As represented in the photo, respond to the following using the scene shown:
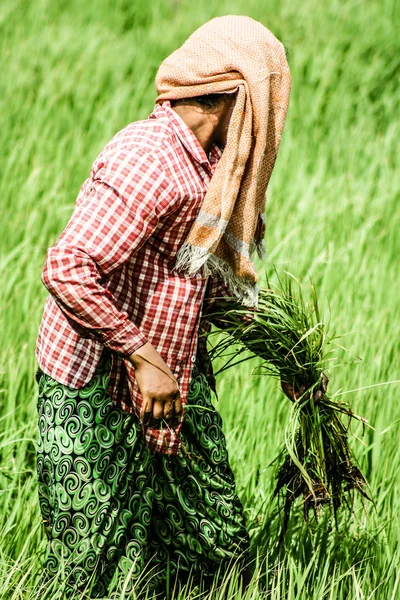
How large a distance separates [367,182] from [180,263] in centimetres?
265

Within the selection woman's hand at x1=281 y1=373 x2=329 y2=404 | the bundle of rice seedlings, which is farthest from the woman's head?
woman's hand at x1=281 y1=373 x2=329 y2=404

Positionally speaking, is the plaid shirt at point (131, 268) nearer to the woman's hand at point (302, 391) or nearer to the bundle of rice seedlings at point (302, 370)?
the bundle of rice seedlings at point (302, 370)

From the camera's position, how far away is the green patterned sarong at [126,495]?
181 centimetres

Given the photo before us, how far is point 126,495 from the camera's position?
1.88 metres

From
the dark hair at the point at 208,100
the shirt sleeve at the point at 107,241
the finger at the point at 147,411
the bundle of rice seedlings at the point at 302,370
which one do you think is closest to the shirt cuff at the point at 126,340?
the shirt sleeve at the point at 107,241

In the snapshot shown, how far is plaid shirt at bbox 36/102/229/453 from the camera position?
5.19 ft

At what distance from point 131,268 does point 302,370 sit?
49cm

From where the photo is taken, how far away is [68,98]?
4.50 metres

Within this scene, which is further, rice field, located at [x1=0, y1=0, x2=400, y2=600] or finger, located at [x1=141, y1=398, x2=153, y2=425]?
rice field, located at [x1=0, y1=0, x2=400, y2=600]

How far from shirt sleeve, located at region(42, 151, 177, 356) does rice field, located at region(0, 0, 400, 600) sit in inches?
23.2

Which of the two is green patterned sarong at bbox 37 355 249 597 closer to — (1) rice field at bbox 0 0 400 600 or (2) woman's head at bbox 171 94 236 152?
(1) rice field at bbox 0 0 400 600

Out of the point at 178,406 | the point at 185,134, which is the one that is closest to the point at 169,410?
the point at 178,406

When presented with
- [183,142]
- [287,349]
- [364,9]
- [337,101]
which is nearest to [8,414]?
[287,349]

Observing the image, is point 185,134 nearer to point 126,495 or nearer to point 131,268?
point 131,268
